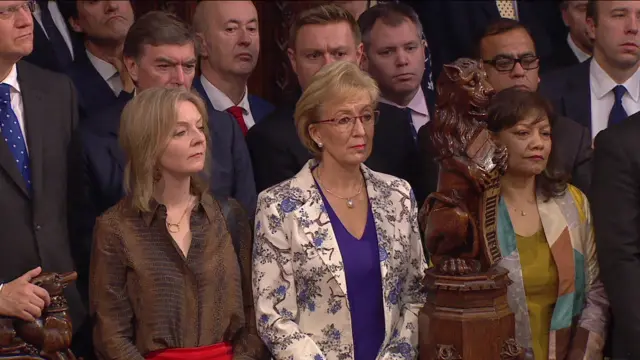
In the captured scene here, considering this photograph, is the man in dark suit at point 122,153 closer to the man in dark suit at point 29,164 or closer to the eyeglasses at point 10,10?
the man in dark suit at point 29,164

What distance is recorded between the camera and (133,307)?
3156mm

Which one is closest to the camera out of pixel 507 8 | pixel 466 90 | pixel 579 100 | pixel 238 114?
pixel 466 90

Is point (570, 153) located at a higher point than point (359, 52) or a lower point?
lower

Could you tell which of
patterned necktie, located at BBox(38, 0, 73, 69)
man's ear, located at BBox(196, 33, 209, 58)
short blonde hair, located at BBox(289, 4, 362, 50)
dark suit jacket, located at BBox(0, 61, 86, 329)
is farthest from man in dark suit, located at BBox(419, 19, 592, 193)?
patterned necktie, located at BBox(38, 0, 73, 69)

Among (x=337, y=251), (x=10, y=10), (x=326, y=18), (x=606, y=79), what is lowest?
(x=337, y=251)

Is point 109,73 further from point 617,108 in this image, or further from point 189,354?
point 617,108

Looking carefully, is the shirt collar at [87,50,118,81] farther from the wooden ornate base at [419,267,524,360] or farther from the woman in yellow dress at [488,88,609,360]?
the wooden ornate base at [419,267,524,360]

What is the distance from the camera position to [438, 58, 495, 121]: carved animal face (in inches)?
119

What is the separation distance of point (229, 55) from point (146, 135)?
1352mm

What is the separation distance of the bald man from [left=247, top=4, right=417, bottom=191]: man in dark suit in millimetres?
366

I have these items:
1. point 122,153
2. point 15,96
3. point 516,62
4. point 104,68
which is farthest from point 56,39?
point 516,62

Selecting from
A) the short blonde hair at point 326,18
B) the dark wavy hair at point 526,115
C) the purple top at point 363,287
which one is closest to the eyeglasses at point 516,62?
the short blonde hair at point 326,18

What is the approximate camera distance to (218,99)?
14.6 ft

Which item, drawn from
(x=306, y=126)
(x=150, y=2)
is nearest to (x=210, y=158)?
(x=306, y=126)
